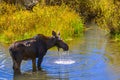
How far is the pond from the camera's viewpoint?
11.0m

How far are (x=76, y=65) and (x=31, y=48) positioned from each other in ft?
6.13

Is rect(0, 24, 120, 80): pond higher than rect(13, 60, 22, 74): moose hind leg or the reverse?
the reverse

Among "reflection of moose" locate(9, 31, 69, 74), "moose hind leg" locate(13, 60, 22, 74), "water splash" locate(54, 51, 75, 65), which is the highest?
"reflection of moose" locate(9, 31, 69, 74)

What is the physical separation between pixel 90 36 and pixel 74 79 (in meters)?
10.4

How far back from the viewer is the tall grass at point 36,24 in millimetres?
18406

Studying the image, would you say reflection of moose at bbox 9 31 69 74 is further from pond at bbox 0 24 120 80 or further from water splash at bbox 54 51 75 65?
water splash at bbox 54 51 75 65

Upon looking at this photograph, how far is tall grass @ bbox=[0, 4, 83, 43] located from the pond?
5.31 ft

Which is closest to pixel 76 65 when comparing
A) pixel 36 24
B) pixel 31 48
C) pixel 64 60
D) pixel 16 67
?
pixel 64 60

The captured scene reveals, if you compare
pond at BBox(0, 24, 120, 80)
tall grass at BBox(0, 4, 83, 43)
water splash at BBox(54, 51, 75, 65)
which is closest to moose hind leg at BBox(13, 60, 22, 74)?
pond at BBox(0, 24, 120, 80)

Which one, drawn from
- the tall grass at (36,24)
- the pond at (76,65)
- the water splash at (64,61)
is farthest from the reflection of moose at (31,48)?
the tall grass at (36,24)

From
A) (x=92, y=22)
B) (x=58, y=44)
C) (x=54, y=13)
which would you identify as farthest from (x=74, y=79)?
(x=92, y=22)

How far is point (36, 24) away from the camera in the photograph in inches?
747

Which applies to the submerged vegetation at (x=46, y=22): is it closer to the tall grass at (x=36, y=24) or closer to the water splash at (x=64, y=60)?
the tall grass at (x=36, y=24)

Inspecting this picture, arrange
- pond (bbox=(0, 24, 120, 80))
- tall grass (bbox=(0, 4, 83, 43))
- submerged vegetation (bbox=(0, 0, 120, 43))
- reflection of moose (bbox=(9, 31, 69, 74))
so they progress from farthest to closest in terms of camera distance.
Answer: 1. submerged vegetation (bbox=(0, 0, 120, 43))
2. tall grass (bbox=(0, 4, 83, 43))
3. reflection of moose (bbox=(9, 31, 69, 74))
4. pond (bbox=(0, 24, 120, 80))
